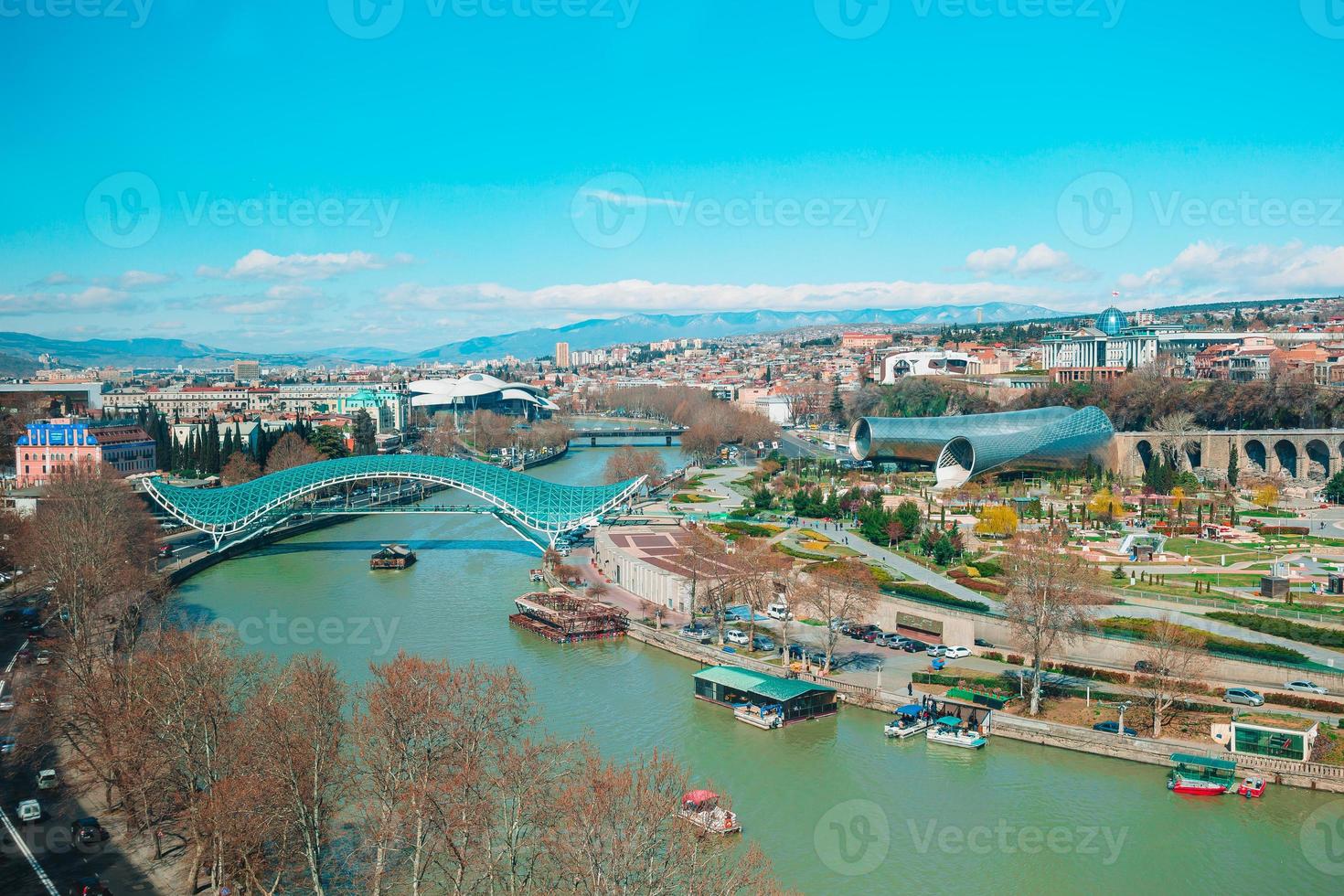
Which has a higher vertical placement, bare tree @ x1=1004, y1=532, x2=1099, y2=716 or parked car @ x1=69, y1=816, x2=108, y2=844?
bare tree @ x1=1004, y1=532, x2=1099, y2=716

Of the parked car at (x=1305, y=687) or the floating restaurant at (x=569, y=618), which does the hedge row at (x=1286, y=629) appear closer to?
the parked car at (x=1305, y=687)

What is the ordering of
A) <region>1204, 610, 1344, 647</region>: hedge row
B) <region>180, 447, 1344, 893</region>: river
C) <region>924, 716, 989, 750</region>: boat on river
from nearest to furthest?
<region>180, 447, 1344, 893</region>: river → <region>924, 716, 989, 750</region>: boat on river → <region>1204, 610, 1344, 647</region>: hedge row

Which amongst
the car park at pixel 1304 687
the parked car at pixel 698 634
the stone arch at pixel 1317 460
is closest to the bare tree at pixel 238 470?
the parked car at pixel 698 634

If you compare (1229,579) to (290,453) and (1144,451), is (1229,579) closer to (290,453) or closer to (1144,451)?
(1144,451)

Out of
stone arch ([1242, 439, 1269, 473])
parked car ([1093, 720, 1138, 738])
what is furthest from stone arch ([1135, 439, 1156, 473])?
parked car ([1093, 720, 1138, 738])

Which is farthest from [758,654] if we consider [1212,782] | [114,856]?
[114,856]

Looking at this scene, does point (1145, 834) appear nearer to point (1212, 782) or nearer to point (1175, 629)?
point (1212, 782)

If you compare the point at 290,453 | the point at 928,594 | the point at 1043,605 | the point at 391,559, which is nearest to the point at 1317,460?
the point at 928,594

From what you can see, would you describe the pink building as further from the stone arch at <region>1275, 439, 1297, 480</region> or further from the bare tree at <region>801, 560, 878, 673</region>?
the stone arch at <region>1275, 439, 1297, 480</region>
